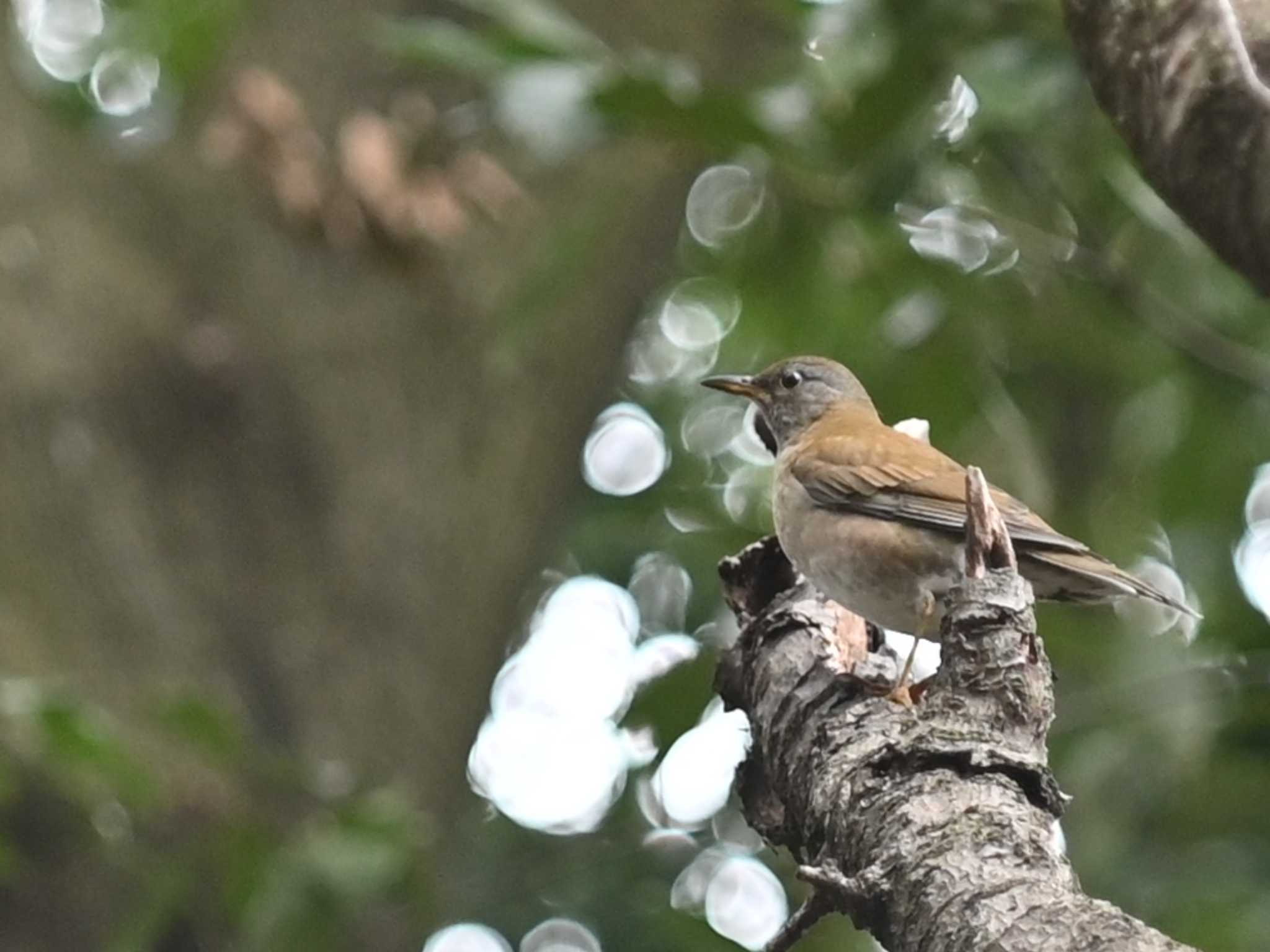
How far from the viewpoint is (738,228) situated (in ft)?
19.4

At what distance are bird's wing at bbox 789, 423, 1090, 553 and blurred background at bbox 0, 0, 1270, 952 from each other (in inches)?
11.7

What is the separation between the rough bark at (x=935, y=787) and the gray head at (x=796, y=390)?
207 cm

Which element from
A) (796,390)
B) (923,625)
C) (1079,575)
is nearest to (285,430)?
(796,390)

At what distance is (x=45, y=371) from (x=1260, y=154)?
3944 millimetres

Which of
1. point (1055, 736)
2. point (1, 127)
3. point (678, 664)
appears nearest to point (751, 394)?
point (678, 664)

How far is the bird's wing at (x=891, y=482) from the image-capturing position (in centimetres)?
434

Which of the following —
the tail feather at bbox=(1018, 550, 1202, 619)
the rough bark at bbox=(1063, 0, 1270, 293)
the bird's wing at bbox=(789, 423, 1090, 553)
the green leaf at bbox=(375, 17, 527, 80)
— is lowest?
the bird's wing at bbox=(789, 423, 1090, 553)

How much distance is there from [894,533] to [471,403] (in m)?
1.96

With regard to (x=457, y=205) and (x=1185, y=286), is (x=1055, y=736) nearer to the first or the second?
(x=1185, y=286)

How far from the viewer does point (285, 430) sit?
5516 mm

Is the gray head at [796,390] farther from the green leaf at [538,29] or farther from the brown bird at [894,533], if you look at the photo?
the green leaf at [538,29]

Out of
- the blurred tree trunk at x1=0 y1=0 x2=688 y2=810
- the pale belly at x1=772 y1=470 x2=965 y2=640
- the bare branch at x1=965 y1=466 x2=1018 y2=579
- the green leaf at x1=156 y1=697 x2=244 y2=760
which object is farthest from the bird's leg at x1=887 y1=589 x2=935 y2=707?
the green leaf at x1=156 y1=697 x2=244 y2=760

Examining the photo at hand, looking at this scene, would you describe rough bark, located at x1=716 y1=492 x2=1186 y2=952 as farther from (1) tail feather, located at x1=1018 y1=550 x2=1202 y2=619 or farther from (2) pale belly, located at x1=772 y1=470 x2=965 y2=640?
(1) tail feather, located at x1=1018 y1=550 x2=1202 y2=619

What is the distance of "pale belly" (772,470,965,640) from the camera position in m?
3.99
